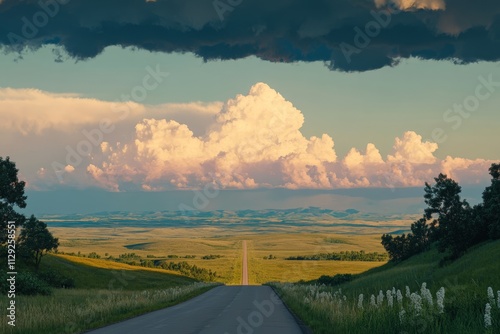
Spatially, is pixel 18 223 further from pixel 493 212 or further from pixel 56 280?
pixel 493 212

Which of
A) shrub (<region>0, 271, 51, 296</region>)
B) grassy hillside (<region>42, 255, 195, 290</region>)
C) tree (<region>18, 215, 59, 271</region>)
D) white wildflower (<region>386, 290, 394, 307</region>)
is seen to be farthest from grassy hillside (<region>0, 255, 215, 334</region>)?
white wildflower (<region>386, 290, 394, 307</region>)

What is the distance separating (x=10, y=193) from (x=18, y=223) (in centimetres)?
377

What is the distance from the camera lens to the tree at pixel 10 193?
78.1 m

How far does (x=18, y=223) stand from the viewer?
80.5 metres

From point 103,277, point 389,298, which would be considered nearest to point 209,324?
point 389,298

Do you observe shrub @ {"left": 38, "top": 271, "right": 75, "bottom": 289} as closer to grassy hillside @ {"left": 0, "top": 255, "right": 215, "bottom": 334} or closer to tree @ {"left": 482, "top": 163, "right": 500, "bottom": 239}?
grassy hillside @ {"left": 0, "top": 255, "right": 215, "bottom": 334}

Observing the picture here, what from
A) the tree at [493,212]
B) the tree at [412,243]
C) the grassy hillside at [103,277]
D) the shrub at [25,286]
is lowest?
the grassy hillside at [103,277]

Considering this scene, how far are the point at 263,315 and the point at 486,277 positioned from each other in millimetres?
14656

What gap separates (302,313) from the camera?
36.9m

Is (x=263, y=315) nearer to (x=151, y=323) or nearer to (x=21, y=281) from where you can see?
(x=151, y=323)

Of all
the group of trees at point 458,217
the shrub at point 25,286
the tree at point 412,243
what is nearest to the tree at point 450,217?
the group of trees at point 458,217

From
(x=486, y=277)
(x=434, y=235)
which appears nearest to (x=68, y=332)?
(x=486, y=277)

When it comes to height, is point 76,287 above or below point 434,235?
below

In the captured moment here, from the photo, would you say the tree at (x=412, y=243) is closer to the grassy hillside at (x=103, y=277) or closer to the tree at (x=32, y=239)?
the grassy hillside at (x=103, y=277)
